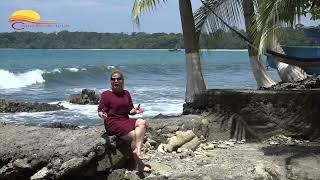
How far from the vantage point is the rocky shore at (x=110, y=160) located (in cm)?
693

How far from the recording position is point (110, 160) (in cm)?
715

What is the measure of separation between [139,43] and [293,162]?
100570 millimetres

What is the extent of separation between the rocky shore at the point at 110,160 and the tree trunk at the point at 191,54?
2.72 meters

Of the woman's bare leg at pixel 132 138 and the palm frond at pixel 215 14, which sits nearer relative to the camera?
the woman's bare leg at pixel 132 138

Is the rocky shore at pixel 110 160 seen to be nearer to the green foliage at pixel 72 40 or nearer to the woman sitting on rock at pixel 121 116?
the woman sitting on rock at pixel 121 116

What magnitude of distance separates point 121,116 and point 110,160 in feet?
1.95

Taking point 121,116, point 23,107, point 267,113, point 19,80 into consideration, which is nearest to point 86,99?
point 23,107

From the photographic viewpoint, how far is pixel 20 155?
282 inches

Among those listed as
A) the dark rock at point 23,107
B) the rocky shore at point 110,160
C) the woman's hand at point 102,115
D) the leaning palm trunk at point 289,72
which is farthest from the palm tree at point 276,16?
the dark rock at point 23,107

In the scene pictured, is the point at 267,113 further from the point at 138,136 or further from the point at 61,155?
the point at 61,155

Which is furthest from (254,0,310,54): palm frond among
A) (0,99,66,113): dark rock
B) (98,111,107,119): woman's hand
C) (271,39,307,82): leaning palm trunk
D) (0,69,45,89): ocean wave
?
(0,69,45,89): ocean wave

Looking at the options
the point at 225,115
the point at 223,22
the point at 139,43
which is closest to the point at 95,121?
the point at 223,22

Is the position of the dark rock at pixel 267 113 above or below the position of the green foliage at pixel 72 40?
above

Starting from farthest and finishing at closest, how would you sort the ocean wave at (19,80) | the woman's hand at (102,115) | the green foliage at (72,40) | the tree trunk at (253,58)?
the green foliage at (72,40)
the ocean wave at (19,80)
the tree trunk at (253,58)
the woman's hand at (102,115)
